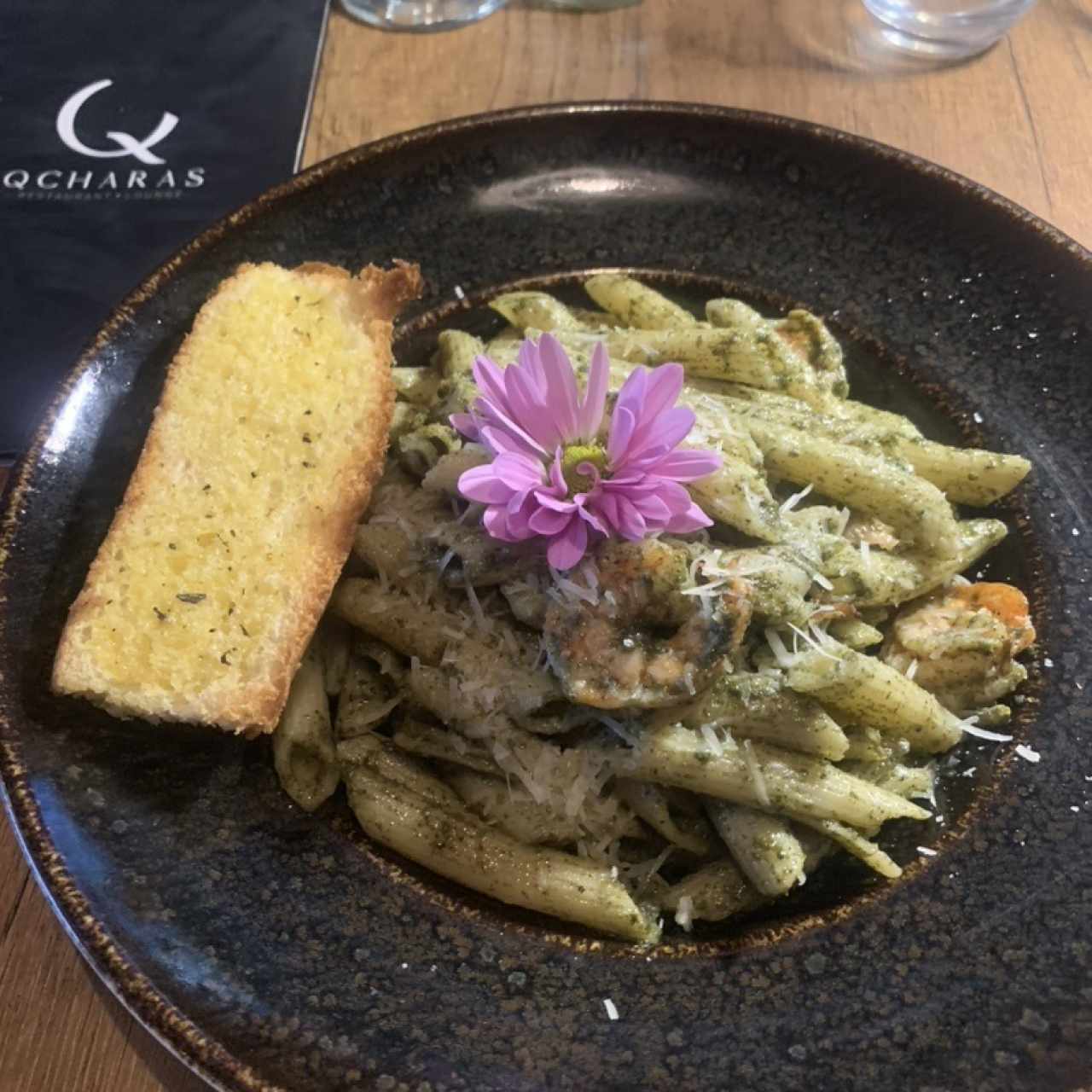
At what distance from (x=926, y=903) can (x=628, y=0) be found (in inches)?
108

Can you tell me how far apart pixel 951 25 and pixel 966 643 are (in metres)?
2.21

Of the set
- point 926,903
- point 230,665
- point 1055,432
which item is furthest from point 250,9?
point 926,903

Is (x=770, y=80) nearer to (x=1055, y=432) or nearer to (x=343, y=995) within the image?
(x=1055, y=432)

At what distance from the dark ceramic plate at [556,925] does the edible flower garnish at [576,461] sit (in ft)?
1.82

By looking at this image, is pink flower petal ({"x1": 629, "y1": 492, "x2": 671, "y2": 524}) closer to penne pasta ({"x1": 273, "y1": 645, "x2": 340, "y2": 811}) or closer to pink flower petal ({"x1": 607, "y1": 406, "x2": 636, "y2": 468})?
pink flower petal ({"x1": 607, "y1": 406, "x2": 636, "y2": 468})

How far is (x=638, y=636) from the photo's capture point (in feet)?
4.89

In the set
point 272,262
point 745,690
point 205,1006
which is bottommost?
point 205,1006

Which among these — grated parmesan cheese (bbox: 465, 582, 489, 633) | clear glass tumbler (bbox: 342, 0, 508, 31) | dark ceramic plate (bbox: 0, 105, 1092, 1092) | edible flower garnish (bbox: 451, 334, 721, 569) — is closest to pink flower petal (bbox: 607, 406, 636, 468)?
edible flower garnish (bbox: 451, 334, 721, 569)

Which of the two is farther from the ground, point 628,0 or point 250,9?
point 628,0

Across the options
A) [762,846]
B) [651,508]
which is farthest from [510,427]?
[762,846]

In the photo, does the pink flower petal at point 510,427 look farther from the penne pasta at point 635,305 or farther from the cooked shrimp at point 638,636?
the penne pasta at point 635,305

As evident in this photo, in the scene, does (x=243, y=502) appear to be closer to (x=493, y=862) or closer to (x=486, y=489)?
(x=486, y=489)

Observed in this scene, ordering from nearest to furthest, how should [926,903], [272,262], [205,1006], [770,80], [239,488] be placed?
[205,1006] < [926,903] < [239,488] < [272,262] < [770,80]

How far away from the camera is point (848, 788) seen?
1498 mm
